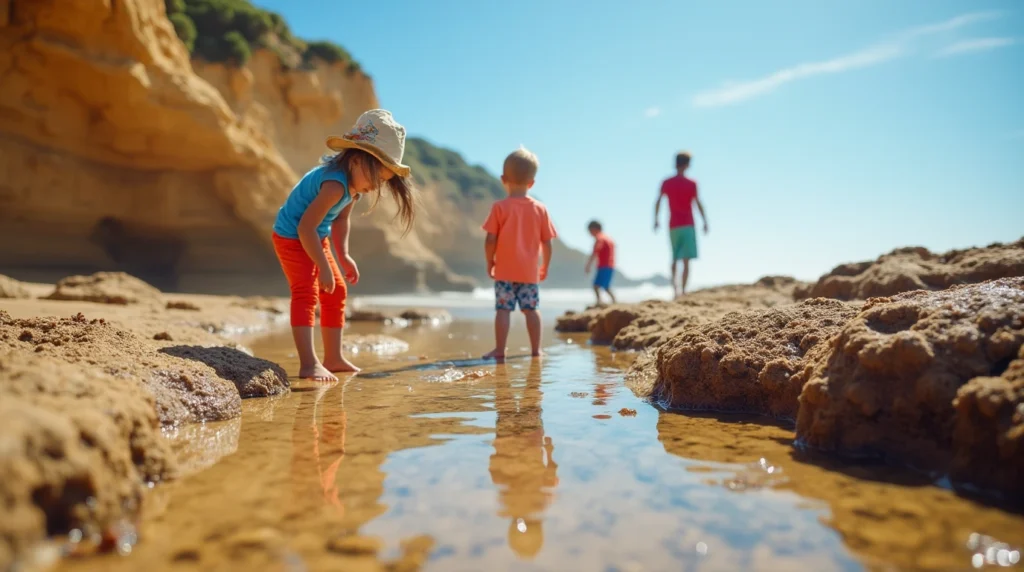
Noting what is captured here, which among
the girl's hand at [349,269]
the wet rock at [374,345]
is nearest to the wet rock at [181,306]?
the wet rock at [374,345]

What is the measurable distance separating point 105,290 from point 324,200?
18.3ft

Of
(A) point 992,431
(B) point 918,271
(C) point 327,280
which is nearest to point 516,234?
(C) point 327,280

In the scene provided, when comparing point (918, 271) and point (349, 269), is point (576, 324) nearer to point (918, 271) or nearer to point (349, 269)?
point (918, 271)

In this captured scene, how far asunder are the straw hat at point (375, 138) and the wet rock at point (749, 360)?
6.06ft

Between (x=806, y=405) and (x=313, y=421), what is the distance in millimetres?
1743

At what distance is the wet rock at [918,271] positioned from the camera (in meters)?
4.54

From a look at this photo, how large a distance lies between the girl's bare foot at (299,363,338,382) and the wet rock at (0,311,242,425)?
28.6 inches

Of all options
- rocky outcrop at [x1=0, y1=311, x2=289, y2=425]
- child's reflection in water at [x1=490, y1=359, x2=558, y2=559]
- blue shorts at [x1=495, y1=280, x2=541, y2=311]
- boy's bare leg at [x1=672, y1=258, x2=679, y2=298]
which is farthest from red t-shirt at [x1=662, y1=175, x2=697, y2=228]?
rocky outcrop at [x1=0, y1=311, x2=289, y2=425]

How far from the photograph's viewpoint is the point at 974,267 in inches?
182

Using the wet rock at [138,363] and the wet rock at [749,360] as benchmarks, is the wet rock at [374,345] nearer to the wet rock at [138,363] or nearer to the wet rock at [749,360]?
the wet rock at [138,363]

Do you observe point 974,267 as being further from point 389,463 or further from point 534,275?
point 389,463

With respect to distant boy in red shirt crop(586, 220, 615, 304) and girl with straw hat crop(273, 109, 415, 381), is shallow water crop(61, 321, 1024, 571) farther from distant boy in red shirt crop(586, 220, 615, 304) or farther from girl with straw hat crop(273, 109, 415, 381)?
distant boy in red shirt crop(586, 220, 615, 304)

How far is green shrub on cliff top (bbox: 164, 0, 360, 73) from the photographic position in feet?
58.0

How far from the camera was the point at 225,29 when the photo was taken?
62.8ft
